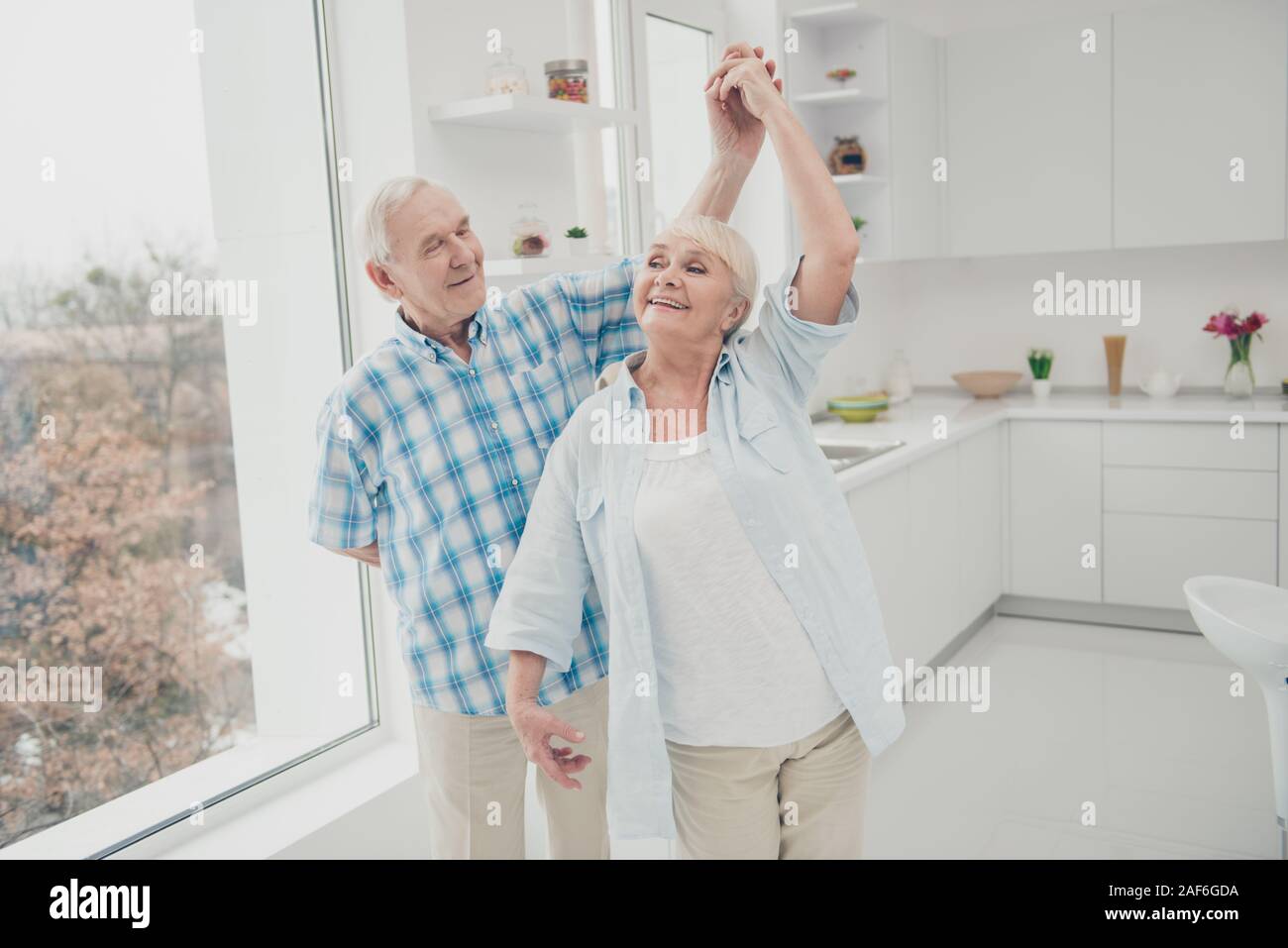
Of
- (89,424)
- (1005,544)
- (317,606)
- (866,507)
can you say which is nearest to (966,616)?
(1005,544)

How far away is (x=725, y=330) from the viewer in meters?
1.62

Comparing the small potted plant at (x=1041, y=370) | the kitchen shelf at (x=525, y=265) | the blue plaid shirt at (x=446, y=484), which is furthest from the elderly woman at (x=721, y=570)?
the small potted plant at (x=1041, y=370)

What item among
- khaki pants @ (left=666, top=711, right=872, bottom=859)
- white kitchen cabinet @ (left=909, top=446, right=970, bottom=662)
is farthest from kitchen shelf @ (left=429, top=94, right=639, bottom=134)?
white kitchen cabinet @ (left=909, top=446, right=970, bottom=662)

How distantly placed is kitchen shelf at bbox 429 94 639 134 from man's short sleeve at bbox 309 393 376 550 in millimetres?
862

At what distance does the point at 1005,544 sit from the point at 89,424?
3504 mm

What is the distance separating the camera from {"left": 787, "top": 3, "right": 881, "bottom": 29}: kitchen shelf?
4.06 metres

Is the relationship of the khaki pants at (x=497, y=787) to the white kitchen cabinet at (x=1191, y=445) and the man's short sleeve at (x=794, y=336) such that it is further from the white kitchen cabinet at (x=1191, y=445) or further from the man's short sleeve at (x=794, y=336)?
the white kitchen cabinet at (x=1191, y=445)

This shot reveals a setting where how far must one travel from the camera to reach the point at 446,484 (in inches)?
67.2

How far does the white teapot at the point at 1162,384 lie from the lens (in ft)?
14.8

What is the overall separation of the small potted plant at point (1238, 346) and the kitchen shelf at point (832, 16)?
171 centimetres

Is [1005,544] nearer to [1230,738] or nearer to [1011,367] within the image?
[1011,367]

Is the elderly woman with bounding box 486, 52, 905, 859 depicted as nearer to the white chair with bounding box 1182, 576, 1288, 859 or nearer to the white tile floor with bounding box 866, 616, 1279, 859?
the white chair with bounding box 1182, 576, 1288, 859

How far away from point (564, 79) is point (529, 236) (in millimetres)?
382

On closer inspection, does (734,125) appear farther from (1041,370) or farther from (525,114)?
(1041,370)
